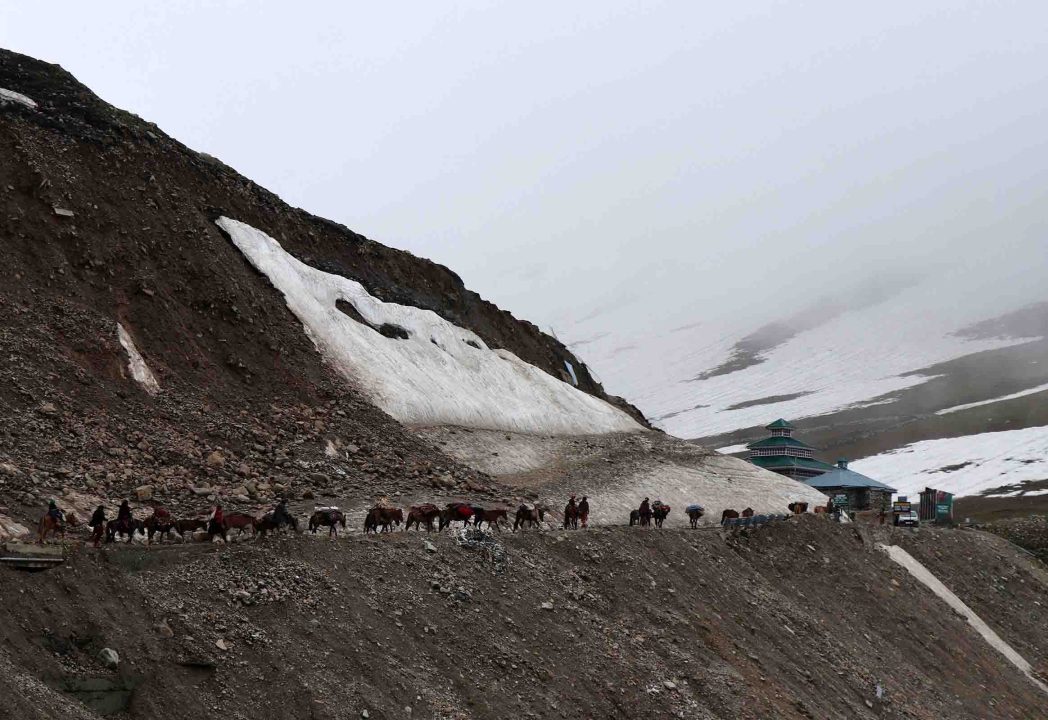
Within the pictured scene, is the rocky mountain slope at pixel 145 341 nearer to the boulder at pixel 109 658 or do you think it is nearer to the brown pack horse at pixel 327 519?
the brown pack horse at pixel 327 519

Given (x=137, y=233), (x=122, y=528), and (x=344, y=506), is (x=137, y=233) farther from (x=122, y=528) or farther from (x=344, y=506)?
(x=122, y=528)

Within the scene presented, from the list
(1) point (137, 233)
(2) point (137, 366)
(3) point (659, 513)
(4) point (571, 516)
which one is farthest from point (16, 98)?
(3) point (659, 513)

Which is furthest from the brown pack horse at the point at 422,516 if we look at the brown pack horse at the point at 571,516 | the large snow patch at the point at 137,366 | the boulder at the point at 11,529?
the large snow patch at the point at 137,366

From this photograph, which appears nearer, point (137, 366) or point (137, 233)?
point (137, 366)

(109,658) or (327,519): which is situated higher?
(327,519)

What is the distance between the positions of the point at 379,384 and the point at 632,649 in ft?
61.6

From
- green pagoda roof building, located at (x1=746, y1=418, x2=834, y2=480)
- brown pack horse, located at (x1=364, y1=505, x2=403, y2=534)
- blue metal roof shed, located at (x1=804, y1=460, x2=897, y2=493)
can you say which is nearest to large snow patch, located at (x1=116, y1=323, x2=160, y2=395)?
brown pack horse, located at (x1=364, y1=505, x2=403, y2=534)

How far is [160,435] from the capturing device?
105 ft

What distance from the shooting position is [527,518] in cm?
3278

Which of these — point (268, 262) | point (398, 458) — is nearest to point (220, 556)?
point (398, 458)

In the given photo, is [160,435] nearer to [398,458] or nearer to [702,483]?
[398,458]

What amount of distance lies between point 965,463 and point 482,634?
10902 cm

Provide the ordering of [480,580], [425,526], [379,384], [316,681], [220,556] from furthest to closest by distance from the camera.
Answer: [379,384] < [425,526] < [480,580] < [220,556] < [316,681]

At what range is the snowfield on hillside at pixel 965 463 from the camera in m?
114
